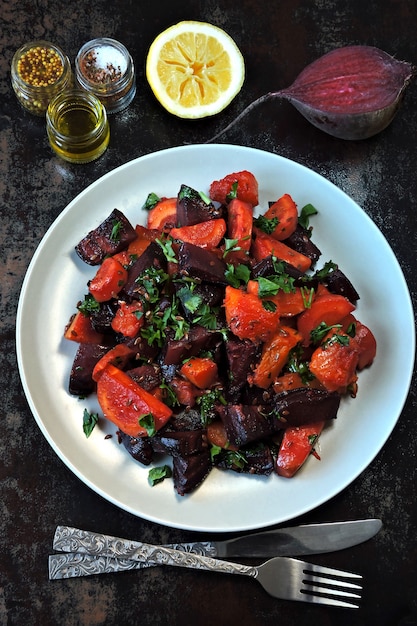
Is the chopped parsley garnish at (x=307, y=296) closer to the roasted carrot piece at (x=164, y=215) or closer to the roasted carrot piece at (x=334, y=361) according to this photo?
the roasted carrot piece at (x=334, y=361)

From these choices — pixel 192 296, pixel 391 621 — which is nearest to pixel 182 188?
pixel 192 296

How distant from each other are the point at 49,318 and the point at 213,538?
1.26 meters

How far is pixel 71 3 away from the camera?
11.8 ft

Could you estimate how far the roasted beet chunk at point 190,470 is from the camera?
9.64 feet

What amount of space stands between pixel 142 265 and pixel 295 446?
3.33 ft

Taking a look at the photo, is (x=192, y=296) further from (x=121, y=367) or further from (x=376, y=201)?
(x=376, y=201)

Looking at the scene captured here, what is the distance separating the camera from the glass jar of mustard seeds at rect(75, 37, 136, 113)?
3.39m

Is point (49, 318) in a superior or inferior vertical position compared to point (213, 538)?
superior

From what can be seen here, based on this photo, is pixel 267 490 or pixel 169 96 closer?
pixel 267 490

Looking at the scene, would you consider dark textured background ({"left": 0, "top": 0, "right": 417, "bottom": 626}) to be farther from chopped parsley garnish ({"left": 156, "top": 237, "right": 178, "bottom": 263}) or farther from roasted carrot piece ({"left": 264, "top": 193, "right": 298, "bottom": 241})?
chopped parsley garnish ({"left": 156, "top": 237, "right": 178, "bottom": 263})

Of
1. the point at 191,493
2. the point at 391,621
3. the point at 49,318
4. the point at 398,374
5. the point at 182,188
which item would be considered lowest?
the point at 391,621

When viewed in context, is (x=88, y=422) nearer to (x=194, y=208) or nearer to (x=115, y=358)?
(x=115, y=358)

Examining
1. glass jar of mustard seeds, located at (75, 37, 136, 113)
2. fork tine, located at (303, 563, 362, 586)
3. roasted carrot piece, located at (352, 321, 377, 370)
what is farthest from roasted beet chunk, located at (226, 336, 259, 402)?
glass jar of mustard seeds, located at (75, 37, 136, 113)

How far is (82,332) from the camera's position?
123 inches
